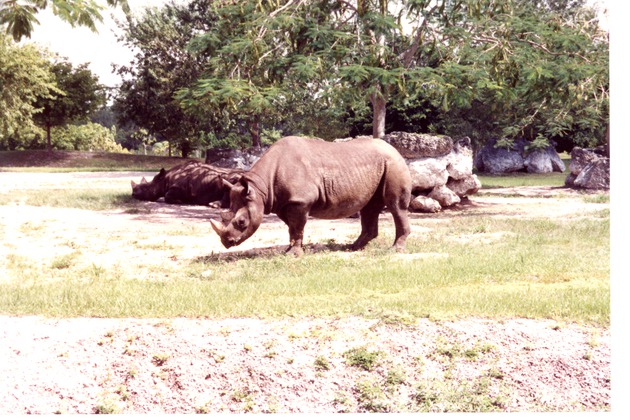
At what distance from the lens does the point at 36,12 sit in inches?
404

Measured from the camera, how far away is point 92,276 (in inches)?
380

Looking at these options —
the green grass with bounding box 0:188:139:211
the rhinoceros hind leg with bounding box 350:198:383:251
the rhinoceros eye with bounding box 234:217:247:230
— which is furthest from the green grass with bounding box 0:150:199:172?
the rhinoceros eye with bounding box 234:217:247:230

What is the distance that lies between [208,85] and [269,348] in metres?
9.66

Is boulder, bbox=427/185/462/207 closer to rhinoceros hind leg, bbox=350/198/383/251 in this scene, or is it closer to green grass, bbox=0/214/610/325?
green grass, bbox=0/214/610/325

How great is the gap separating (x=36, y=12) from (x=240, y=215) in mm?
4335

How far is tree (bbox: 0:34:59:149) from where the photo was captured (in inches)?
849

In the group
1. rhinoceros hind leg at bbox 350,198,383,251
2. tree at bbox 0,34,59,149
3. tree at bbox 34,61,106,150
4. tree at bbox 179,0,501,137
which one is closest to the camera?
rhinoceros hind leg at bbox 350,198,383,251

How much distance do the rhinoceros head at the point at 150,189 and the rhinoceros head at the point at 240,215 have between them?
10659 mm

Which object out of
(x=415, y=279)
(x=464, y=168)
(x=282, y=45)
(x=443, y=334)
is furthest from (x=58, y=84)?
(x=443, y=334)

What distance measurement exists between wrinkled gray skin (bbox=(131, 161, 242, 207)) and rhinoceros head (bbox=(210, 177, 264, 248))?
988 centimetres

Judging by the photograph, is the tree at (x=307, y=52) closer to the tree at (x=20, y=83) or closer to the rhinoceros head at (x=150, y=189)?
the rhinoceros head at (x=150, y=189)

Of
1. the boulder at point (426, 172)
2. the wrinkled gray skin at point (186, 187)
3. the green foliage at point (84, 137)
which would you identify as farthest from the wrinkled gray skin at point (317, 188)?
the green foliage at point (84, 137)

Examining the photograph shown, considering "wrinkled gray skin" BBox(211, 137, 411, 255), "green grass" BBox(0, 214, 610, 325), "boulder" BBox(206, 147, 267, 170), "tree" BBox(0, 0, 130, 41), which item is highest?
"tree" BBox(0, 0, 130, 41)

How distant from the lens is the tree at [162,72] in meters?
25.3
